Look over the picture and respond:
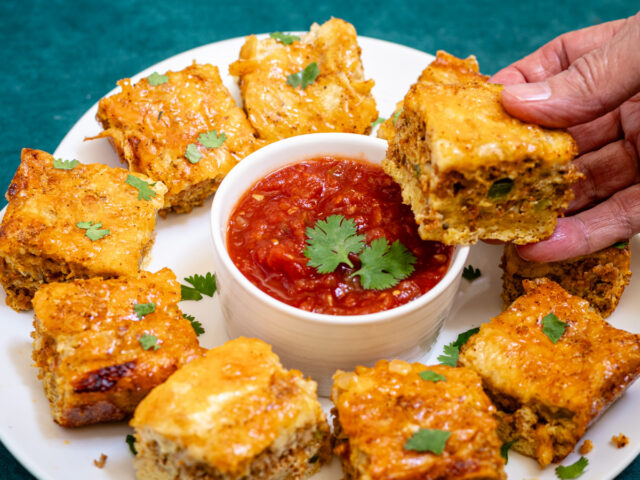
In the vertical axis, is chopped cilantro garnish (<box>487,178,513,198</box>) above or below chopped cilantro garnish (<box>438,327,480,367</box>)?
above

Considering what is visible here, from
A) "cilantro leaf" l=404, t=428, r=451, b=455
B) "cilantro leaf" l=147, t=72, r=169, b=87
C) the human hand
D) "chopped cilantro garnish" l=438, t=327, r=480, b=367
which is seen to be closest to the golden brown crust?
the human hand

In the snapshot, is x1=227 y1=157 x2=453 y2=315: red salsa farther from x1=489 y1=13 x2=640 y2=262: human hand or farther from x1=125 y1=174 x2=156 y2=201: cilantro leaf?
x1=489 y1=13 x2=640 y2=262: human hand

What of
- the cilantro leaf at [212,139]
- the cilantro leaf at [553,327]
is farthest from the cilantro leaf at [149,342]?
the cilantro leaf at [553,327]

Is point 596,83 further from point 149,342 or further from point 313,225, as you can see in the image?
point 149,342

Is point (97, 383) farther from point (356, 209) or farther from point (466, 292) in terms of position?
point (466, 292)

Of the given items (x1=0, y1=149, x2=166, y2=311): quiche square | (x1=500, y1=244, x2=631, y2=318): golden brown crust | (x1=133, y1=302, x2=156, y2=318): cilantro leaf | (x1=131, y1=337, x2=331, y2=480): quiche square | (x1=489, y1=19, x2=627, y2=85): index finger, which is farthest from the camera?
(x1=489, y1=19, x2=627, y2=85): index finger

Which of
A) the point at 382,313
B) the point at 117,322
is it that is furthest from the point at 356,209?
the point at 117,322
